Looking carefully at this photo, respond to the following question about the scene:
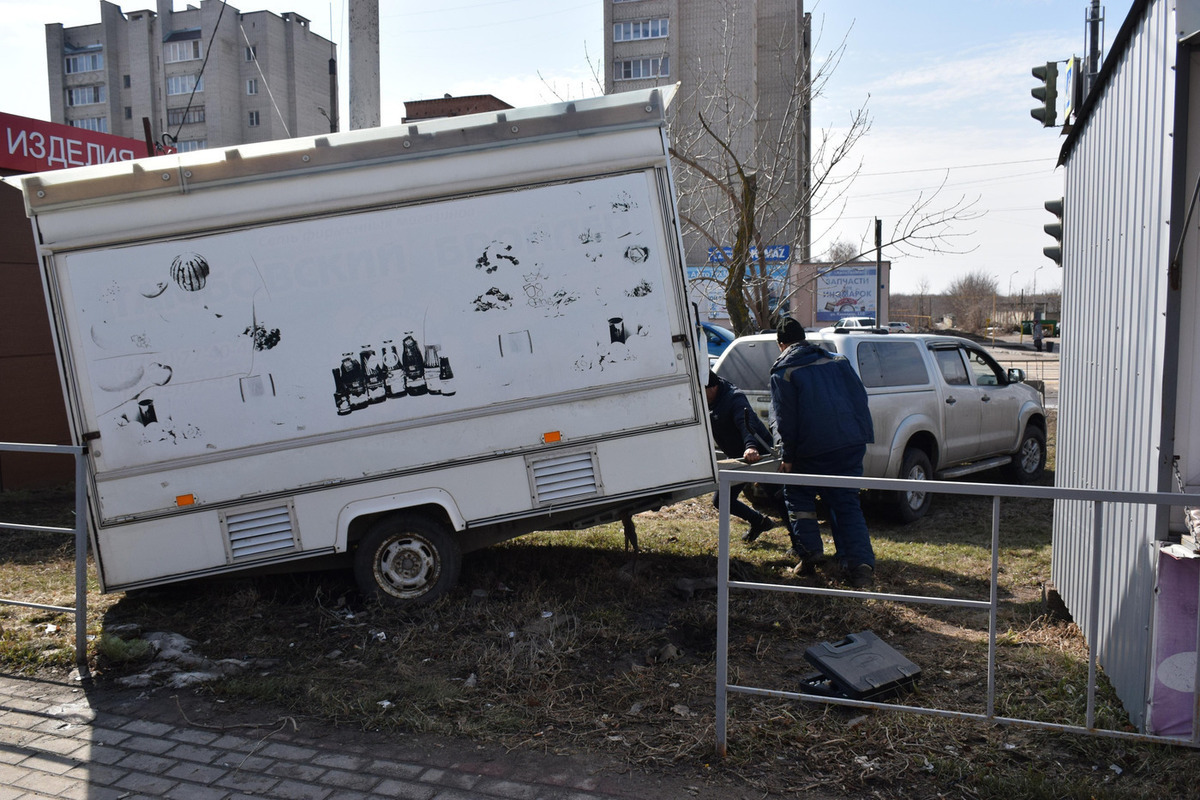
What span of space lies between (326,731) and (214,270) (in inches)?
113

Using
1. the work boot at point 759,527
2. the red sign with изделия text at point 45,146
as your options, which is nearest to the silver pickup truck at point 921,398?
the work boot at point 759,527

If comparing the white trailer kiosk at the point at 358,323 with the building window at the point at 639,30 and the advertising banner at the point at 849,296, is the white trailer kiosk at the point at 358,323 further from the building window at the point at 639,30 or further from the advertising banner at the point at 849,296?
the building window at the point at 639,30

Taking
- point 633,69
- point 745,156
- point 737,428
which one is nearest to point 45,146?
point 737,428

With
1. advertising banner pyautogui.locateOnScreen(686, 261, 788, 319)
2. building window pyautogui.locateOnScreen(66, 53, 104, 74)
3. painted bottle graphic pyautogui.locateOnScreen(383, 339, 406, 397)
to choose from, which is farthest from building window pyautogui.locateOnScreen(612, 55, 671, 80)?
painted bottle graphic pyautogui.locateOnScreen(383, 339, 406, 397)

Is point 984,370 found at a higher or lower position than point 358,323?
lower

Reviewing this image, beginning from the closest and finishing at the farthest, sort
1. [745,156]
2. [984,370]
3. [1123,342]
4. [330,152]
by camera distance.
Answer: [1123,342]
[330,152]
[984,370]
[745,156]

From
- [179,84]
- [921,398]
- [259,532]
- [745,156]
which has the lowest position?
[259,532]

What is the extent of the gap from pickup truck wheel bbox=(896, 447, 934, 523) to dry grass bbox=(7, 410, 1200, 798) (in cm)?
99

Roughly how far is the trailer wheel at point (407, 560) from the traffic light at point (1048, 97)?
5.36 metres

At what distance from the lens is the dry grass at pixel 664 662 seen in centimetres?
364

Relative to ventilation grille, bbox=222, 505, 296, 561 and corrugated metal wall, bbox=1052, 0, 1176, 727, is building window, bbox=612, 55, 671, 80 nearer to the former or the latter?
corrugated metal wall, bbox=1052, 0, 1176, 727

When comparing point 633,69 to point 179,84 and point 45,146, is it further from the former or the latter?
point 45,146

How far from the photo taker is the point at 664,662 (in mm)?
4789

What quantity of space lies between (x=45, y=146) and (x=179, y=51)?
6121 centimetres
